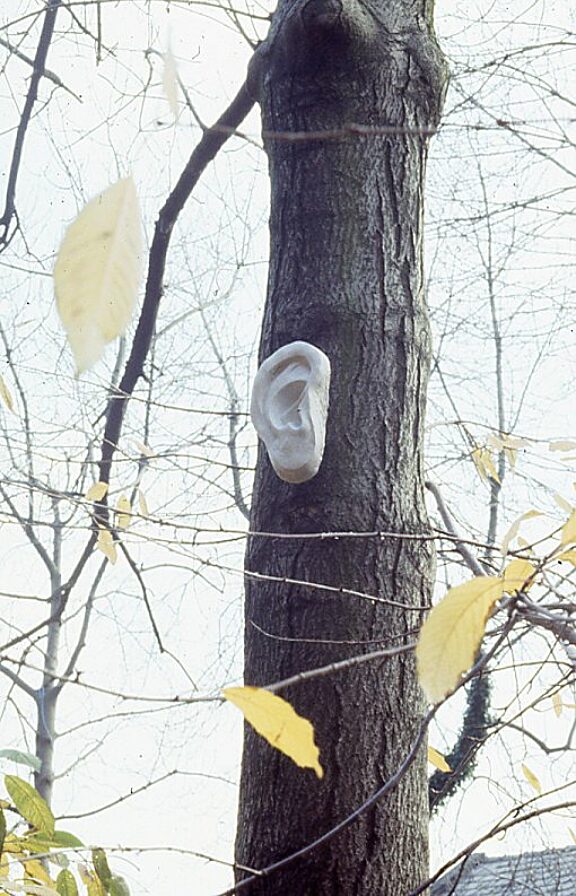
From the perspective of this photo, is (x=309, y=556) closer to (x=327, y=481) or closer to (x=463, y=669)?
(x=327, y=481)

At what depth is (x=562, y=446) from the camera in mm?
1308

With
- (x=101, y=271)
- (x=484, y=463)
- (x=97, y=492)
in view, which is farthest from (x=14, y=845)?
(x=484, y=463)

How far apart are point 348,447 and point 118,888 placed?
0.52 meters

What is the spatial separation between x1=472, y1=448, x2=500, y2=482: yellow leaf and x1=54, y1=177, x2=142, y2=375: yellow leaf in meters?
1.29

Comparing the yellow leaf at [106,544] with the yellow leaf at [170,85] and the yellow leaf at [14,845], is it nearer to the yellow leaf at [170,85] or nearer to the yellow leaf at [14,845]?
the yellow leaf at [14,845]

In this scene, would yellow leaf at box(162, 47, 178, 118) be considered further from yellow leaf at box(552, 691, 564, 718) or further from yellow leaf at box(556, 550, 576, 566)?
yellow leaf at box(552, 691, 564, 718)

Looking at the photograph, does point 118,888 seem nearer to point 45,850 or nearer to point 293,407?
point 45,850

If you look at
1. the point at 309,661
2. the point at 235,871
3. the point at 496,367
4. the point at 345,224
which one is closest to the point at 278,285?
the point at 345,224

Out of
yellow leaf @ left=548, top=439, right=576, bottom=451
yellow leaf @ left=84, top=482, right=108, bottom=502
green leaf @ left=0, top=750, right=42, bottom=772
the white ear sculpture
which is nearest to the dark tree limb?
the white ear sculpture

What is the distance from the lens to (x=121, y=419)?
194cm

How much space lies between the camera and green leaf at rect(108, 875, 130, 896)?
1.00 meters

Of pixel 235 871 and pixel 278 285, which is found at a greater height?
pixel 278 285

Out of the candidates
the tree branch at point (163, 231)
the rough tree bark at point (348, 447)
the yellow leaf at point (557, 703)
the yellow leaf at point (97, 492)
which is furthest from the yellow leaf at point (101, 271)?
the tree branch at point (163, 231)

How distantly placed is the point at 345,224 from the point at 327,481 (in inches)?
12.7
